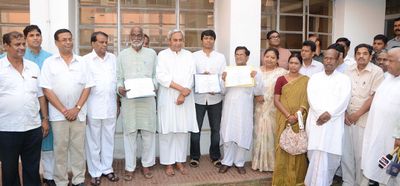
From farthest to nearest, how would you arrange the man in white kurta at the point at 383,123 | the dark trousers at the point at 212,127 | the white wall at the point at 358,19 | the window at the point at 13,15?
the white wall at the point at 358,19, the window at the point at 13,15, the dark trousers at the point at 212,127, the man in white kurta at the point at 383,123

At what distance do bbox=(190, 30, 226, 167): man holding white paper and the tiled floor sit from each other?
303 millimetres

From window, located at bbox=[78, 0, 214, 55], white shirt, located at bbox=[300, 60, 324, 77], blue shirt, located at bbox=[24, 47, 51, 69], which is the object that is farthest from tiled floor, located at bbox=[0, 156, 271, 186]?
window, located at bbox=[78, 0, 214, 55]

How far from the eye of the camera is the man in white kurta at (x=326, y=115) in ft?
13.7

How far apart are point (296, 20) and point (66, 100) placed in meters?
4.44

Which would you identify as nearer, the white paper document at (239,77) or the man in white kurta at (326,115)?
the man in white kurta at (326,115)

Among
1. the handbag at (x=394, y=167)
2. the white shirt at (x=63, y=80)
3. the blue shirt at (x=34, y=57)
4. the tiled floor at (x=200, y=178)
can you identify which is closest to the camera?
the handbag at (x=394, y=167)

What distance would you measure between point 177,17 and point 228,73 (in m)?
1.90

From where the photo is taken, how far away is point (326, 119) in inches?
163

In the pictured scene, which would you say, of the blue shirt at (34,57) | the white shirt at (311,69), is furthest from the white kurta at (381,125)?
the blue shirt at (34,57)

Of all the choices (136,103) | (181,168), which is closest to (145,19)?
(136,103)

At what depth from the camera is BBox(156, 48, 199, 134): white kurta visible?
4.68 metres

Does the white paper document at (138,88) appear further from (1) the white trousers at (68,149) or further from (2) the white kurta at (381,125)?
(2) the white kurta at (381,125)

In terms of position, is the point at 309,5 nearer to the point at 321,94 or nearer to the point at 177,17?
the point at 177,17

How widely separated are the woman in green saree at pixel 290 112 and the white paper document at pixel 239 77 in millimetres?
357
